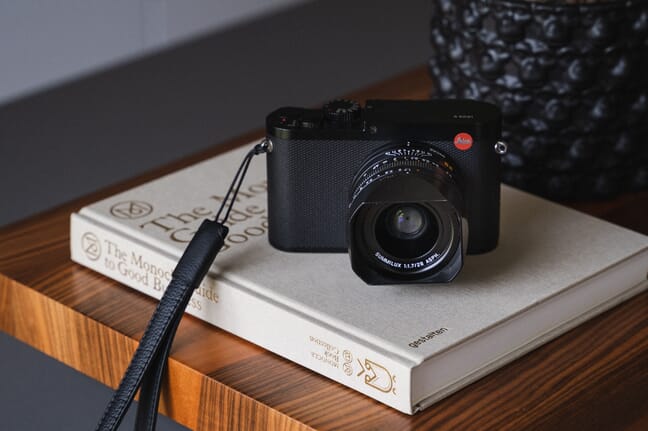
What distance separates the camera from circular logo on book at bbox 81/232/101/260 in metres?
0.73

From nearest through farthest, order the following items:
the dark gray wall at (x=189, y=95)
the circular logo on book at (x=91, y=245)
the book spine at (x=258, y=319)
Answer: the book spine at (x=258, y=319) → the circular logo on book at (x=91, y=245) → the dark gray wall at (x=189, y=95)

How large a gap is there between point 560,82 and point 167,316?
0.31 meters

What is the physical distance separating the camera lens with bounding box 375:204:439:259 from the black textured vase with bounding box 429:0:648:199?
18cm

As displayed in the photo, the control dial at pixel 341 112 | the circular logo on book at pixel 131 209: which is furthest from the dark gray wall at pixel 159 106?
the control dial at pixel 341 112

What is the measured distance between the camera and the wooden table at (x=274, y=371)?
0.61 meters

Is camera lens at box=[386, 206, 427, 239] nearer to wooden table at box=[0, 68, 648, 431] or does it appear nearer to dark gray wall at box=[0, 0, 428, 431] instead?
wooden table at box=[0, 68, 648, 431]

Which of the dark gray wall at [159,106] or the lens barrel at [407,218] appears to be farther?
the dark gray wall at [159,106]

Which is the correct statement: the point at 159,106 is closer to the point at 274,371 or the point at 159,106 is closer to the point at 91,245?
the point at 91,245

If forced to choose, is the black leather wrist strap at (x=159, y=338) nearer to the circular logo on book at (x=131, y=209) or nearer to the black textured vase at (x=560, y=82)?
the circular logo on book at (x=131, y=209)

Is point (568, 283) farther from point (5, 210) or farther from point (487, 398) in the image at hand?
point (5, 210)

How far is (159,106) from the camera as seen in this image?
115 centimetres

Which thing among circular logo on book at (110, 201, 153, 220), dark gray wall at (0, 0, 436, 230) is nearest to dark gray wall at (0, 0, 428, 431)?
dark gray wall at (0, 0, 436, 230)

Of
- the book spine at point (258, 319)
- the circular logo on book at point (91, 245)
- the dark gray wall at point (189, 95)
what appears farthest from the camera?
the dark gray wall at point (189, 95)

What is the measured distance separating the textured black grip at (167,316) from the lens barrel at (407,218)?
0.27ft
